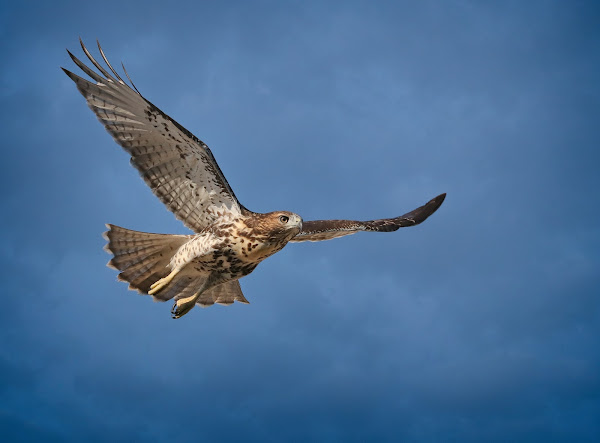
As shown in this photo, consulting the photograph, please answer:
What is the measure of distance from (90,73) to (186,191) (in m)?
1.98

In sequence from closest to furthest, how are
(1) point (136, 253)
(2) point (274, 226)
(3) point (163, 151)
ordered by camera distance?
(2) point (274, 226)
(3) point (163, 151)
(1) point (136, 253)

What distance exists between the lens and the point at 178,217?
9.66m

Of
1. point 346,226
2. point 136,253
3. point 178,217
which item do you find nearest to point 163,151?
point 178,217

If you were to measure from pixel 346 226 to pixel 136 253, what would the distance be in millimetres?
3120

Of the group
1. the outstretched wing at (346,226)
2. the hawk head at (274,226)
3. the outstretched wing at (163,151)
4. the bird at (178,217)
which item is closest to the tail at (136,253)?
the bird at (178,217)

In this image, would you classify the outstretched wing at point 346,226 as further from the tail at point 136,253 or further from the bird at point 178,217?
the tail at point 136,253

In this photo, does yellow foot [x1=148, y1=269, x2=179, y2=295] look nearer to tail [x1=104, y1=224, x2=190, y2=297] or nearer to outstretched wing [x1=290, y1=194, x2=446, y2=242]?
tail [x1=104, y1=224, x2=190, y2=297]

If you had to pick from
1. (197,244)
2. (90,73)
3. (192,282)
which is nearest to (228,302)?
(192,282)

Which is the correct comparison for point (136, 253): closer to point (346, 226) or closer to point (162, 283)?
point (162, 283)

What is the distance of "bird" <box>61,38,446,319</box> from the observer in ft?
29.0

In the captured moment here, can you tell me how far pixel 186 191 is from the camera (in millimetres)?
9531

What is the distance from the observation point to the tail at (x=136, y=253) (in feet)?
32.3

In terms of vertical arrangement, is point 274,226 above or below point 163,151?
below

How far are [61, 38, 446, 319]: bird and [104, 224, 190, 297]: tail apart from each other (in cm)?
1
